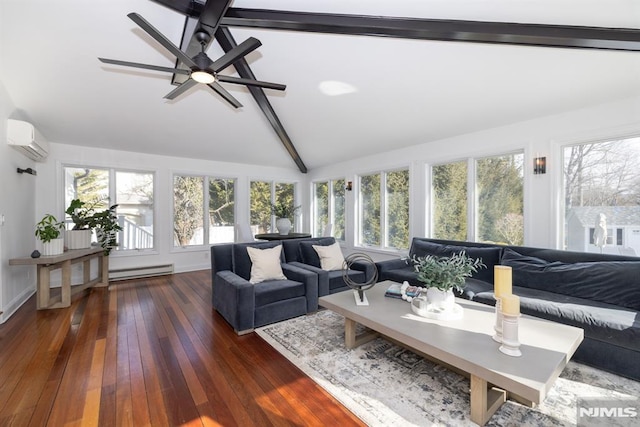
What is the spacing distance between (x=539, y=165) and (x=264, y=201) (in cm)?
565

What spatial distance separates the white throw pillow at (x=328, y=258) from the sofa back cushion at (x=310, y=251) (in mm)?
105

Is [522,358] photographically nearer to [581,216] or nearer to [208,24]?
[581,216]

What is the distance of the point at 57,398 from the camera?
73.0 inches

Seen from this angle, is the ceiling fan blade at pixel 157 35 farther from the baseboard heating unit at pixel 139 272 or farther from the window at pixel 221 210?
the baseboard heating unit at pixel 139 272

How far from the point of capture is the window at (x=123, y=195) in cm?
495

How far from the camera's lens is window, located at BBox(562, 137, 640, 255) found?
297 cm

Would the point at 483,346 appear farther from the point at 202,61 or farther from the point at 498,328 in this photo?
the point at 202,61

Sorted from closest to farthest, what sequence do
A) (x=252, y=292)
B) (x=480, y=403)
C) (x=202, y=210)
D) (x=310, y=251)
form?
(x=480, y=403)
(x=252, y=292)
(x=310, y=251)
(x=202, y=210)

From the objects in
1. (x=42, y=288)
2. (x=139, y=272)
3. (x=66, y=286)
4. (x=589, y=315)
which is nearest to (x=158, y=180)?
(x=139, y=272)

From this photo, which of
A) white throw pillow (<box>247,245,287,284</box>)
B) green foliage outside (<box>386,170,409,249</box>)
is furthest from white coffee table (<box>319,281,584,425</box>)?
green foliage outside (<box>386,170,409,249</box>)

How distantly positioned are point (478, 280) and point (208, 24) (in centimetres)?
416

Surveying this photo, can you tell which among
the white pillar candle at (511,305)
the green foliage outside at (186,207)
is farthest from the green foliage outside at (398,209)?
the green foliage outside at (186,207)

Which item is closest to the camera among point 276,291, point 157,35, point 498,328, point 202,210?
point 498,328

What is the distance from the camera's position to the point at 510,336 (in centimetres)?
164
